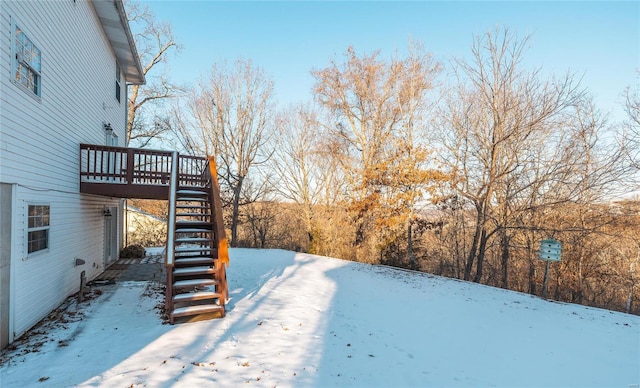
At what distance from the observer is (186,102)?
17.4m

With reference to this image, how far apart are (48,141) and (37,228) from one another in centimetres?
162

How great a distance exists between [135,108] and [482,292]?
794 inches

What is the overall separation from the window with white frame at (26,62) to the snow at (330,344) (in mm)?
4049

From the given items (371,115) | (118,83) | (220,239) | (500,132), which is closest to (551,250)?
(500,132)

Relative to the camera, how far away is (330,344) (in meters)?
4.66

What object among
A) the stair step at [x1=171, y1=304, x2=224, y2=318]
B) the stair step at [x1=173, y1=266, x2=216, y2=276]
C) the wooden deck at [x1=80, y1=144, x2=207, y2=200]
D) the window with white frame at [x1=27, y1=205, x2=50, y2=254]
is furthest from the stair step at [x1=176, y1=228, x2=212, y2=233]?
the window with white frame at [x1=27, y1=205, x2=50, y2=254]

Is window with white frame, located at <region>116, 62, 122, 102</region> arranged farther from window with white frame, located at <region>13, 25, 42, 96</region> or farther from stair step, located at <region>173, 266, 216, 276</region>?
stair step, located at <region>173, 266, 216, 276</region>

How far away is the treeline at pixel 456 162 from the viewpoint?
1120cm

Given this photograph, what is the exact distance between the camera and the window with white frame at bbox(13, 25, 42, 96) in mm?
4406

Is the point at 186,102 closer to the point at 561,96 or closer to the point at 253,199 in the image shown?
the point at 253,199

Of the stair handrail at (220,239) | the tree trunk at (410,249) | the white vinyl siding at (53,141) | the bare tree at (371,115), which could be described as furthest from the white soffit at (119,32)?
the tree trunk at (410,249)

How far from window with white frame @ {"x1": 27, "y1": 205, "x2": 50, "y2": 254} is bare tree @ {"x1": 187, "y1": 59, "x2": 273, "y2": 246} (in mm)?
11727

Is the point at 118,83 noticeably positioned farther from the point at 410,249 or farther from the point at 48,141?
the point at 410,249

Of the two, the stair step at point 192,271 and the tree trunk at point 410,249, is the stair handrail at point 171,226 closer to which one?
the stair step at point 192,271
